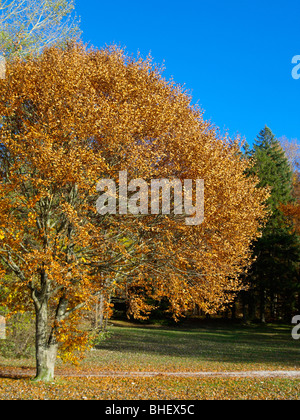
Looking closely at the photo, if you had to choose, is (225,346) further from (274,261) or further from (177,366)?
(274,261)

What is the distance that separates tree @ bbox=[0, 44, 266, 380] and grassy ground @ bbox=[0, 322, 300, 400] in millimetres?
1566

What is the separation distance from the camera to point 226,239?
44.1 feet

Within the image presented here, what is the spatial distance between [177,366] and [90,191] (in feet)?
37.2

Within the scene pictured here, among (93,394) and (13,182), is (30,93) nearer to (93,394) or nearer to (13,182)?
(13,182)

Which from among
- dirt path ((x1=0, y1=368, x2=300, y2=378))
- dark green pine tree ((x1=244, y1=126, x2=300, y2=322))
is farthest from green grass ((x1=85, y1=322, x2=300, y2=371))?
dark green pine tree ((x1=244, y1=126, x2=300, y2=322))

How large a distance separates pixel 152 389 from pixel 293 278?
34.3 metres

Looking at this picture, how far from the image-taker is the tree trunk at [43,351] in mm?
12477

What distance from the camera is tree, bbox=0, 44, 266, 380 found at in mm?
11297

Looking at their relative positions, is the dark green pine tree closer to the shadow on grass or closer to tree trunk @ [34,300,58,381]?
the shadow on grass

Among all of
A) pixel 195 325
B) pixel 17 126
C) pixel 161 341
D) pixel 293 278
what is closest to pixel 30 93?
pixel 17 126

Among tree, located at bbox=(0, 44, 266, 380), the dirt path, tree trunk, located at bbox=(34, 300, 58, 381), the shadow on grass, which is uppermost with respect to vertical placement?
tree, located at bbox=(0, 44, 266, 380)

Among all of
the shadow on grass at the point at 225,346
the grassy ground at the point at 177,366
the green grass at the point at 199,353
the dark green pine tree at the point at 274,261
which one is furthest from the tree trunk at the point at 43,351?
the dark green pine tree at the point at 274,261

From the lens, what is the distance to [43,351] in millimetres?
12648

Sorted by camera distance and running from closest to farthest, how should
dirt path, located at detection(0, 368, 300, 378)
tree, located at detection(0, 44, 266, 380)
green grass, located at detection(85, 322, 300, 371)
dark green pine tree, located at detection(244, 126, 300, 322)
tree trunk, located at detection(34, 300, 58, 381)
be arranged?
tree, located at detection(0, 44, 266, 380)
tree trunk, located at detection(34, 300, 58, 381)
dirt path, located at detection(0, 368, 300, 378)
green grass, located at detection(85, 322, 300, 371)
dark green pine tree, located at detection(244, 126, 300, 322)
